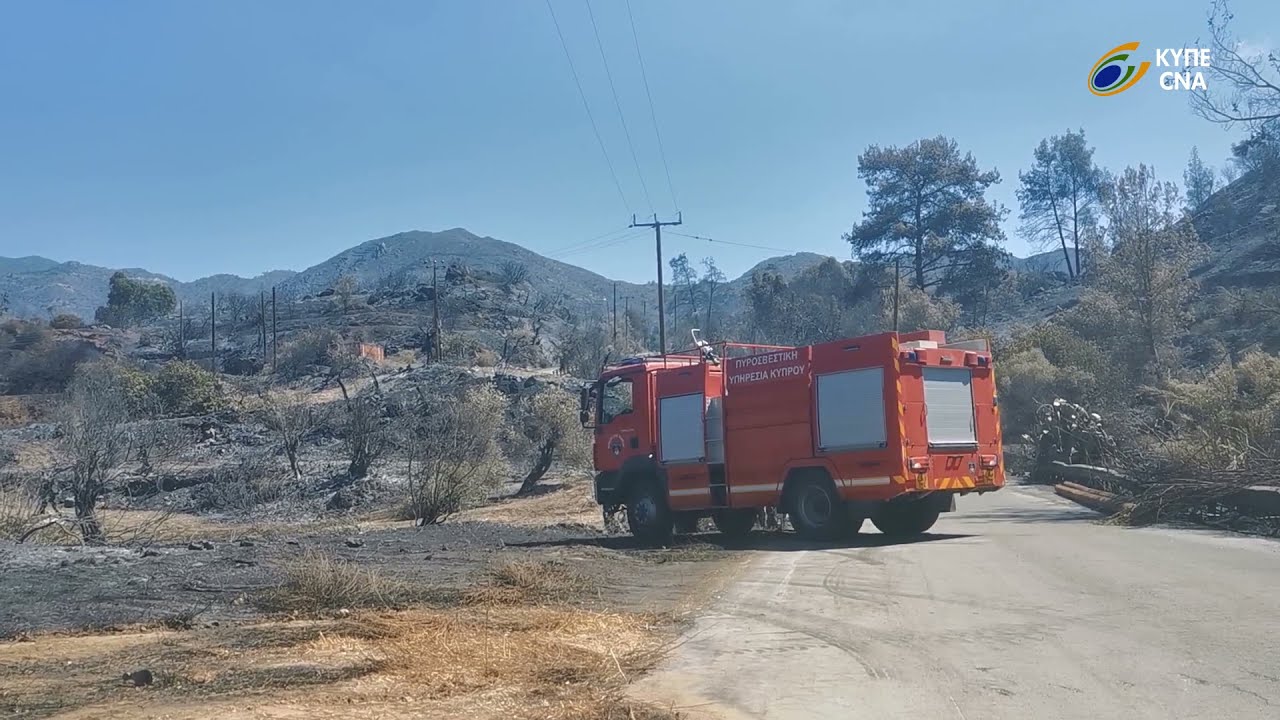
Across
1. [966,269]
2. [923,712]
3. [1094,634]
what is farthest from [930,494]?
[966,269]

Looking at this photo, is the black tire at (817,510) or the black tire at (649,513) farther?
the black tire at (649,513)

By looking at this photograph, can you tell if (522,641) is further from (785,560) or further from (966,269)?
(966,269)

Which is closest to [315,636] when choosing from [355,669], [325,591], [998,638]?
[355,669]

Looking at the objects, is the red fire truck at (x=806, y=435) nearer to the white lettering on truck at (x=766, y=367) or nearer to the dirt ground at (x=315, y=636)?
the white lettering on truck at (x=766, y=367)

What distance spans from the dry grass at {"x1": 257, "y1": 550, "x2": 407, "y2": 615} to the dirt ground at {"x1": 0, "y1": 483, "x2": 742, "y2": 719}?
13 cm

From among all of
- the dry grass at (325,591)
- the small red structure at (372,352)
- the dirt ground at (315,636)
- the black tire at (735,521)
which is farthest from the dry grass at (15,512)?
the small red structure at (372,352)

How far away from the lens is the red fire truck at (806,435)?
1562 cm

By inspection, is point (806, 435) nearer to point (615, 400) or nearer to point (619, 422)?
point (619, 422)

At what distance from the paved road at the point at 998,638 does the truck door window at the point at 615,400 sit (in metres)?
6.11

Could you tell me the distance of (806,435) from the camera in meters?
16.4

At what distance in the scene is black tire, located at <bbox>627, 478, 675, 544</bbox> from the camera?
18.3 m

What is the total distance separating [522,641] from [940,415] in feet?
32.9

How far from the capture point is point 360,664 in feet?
22.4

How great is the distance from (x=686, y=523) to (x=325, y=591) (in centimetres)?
1056
